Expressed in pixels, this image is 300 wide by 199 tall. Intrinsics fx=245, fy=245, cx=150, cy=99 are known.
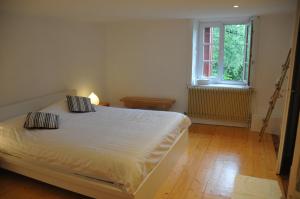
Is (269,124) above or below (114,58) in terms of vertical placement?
below

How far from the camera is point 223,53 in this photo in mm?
4965

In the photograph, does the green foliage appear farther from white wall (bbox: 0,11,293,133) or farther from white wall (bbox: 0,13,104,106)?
white wall (bbox: 0,13,104,106)

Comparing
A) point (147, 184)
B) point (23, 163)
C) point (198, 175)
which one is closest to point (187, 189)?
point (198, 175)

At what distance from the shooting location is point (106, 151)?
7.61ft

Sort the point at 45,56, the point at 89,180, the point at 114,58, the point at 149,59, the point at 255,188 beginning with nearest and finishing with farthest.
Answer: the point at 89,180, the point at 255,188, the point at 45,56, the point at 149,59, the point at 114,58

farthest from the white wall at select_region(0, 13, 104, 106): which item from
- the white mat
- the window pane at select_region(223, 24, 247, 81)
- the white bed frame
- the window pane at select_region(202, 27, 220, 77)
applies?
the white mat

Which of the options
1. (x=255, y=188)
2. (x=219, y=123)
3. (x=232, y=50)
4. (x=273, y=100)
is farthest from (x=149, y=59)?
(x=255, y=188)

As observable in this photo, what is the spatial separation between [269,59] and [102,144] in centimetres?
348

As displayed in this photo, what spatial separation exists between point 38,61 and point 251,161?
11.4 ft

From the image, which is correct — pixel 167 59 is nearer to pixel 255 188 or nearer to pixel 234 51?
pixel 234 51

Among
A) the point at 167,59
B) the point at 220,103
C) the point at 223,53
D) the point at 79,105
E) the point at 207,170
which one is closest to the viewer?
the point at 207,170

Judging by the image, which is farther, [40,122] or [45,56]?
[45,56]

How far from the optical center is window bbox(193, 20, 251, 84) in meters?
4.81

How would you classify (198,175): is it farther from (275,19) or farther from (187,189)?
(275,19)
